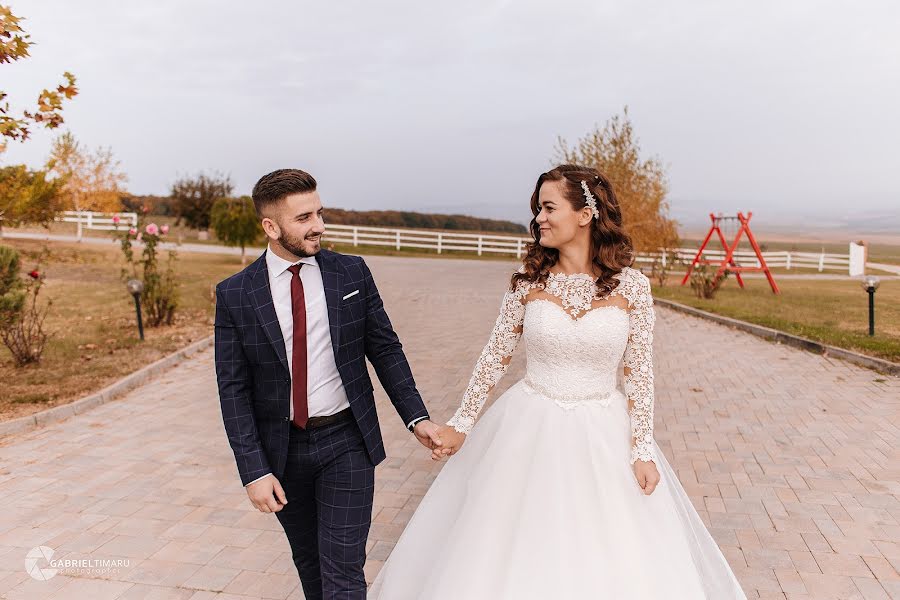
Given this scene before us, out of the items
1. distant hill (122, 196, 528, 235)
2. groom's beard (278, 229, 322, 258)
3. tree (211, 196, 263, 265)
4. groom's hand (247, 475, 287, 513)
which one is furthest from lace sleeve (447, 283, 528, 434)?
distant hill (122, 196, 528, 235)

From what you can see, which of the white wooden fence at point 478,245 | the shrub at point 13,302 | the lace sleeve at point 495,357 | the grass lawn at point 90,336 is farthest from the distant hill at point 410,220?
the lace sleeve at point 495,357

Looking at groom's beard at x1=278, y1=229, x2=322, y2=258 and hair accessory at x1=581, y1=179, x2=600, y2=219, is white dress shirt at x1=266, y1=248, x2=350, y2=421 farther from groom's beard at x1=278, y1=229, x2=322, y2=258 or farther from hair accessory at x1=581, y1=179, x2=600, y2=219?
hair accessory at x1=581, y1=179, x2=600, y2=219

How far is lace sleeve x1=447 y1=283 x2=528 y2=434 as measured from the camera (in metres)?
3.27

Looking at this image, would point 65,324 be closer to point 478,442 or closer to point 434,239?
point 478,442

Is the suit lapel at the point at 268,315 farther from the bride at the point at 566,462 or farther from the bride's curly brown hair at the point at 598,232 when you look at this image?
the bride's curly brown hair at the point at 598,232

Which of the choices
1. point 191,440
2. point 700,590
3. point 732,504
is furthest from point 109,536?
point 732,504

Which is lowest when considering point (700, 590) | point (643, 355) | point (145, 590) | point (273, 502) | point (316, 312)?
point (145, 590)

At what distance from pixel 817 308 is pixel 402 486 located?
1518 cm

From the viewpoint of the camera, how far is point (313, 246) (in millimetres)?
2732

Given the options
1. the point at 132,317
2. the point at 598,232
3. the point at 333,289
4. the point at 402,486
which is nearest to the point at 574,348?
the point at 598,232

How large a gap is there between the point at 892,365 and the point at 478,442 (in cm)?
888

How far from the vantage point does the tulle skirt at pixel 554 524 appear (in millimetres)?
2703

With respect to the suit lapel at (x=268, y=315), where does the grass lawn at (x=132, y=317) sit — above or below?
below

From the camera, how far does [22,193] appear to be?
9.54 m
